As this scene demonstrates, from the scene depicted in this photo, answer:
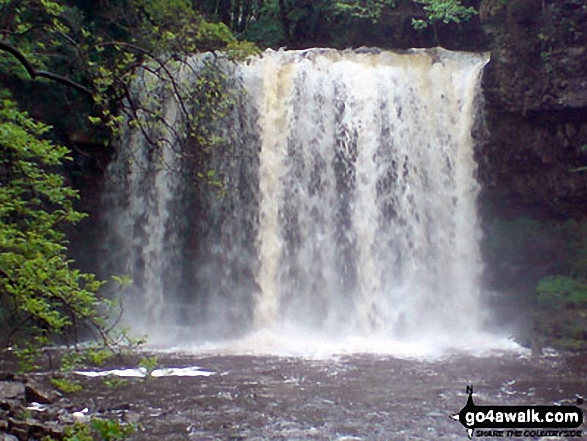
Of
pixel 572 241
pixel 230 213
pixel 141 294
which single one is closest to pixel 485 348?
pixel 572 241

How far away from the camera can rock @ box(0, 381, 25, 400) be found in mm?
8625

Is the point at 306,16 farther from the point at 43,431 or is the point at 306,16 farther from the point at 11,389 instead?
the point at 43,431

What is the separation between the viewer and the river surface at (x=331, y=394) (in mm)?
7799

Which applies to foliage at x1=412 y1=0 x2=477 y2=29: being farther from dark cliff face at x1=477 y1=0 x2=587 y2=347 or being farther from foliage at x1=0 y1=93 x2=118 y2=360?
foliage at x1=0 y1=93 x2=118 y2=360

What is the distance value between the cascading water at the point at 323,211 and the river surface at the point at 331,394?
11.6 feet

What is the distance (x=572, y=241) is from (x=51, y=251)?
13663 mm

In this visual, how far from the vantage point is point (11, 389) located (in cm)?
890

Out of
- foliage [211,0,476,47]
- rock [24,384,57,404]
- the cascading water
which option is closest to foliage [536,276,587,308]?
the cascading water

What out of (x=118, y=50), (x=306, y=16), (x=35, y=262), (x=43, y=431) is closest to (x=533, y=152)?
(x=306, y=16)

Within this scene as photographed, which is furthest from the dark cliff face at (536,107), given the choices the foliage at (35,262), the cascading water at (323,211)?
the foliage at (35,262)

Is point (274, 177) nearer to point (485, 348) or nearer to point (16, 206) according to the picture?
point (485, 348)

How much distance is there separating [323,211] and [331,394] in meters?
7.23

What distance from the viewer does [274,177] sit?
16.4 m

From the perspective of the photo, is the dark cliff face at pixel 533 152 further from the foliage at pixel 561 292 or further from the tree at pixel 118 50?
the tree at pixel 118 50
